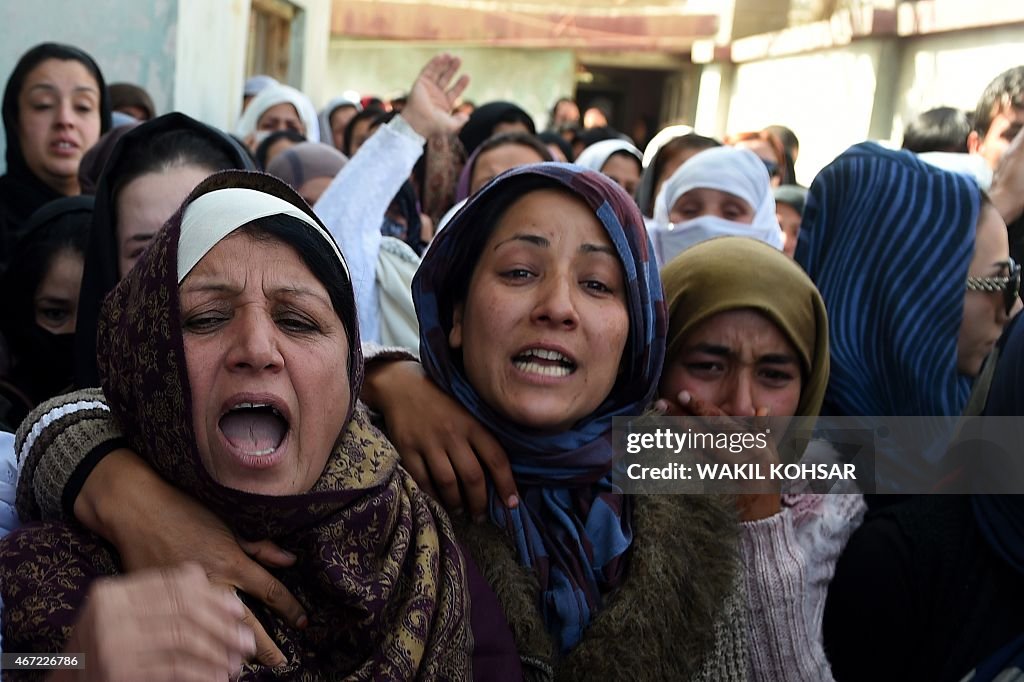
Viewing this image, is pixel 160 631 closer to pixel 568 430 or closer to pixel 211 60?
pixel 568 430

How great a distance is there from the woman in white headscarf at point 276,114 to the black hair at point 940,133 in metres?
3.71

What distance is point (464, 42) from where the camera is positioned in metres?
15.3

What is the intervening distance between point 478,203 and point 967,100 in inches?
339

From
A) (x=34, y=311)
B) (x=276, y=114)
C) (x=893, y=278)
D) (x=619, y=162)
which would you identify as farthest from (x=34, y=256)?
(x=276, y=114)

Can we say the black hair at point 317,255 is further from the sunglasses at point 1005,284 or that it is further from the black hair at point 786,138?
the black hair at point 786,138

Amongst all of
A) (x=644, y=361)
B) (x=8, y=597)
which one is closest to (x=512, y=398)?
(x=644, y=361)

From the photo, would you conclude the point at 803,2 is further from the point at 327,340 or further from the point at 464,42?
the point at 327,340

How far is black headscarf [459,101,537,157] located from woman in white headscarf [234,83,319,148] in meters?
1.23

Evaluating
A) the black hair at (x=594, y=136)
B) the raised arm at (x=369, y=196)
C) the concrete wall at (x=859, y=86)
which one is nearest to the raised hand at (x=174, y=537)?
the raised arm at (x=369, y=196)

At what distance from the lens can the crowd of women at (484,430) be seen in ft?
4.70

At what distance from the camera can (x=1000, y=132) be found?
4273 mm

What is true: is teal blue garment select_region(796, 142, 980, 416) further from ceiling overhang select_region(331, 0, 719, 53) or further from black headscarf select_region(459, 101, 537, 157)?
ceiling overhang select_region(331, 0, 719, 53)

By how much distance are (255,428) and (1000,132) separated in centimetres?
399

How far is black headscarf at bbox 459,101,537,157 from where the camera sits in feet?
17.9
